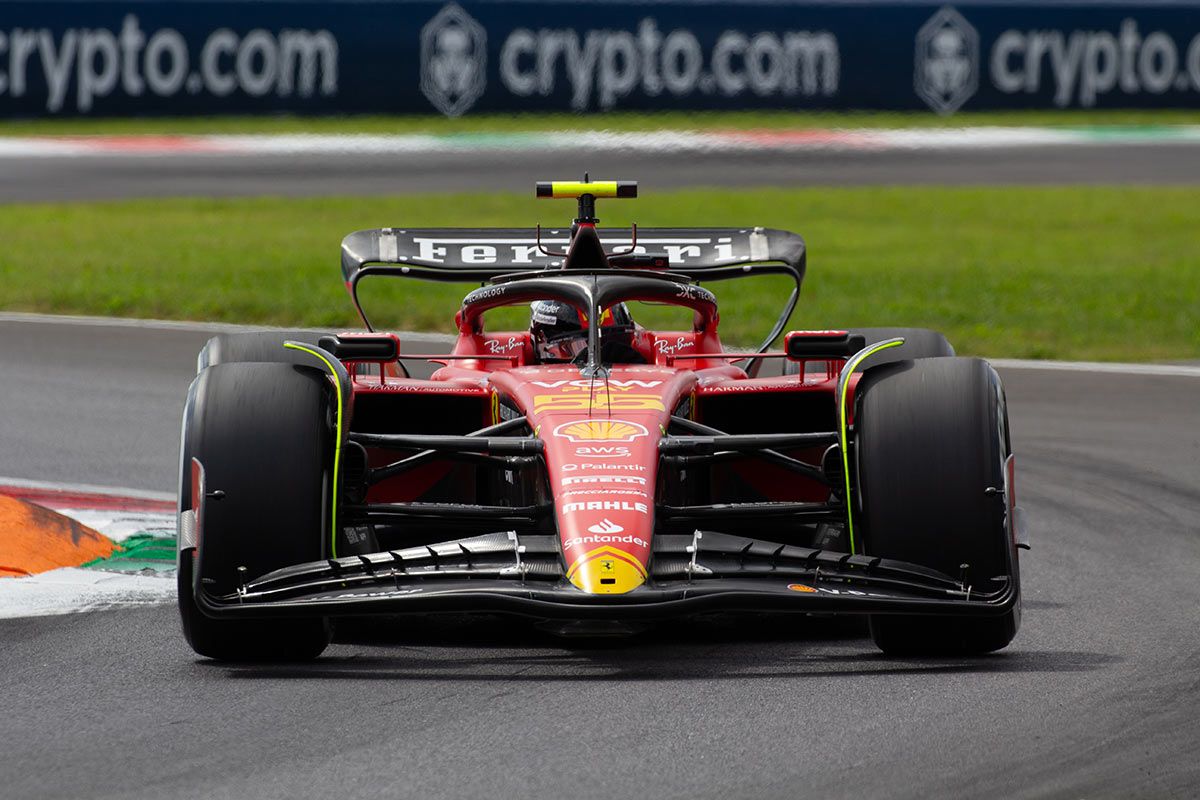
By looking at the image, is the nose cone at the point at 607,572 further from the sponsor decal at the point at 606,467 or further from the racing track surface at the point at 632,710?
the sponsor decal at the point at 606,467

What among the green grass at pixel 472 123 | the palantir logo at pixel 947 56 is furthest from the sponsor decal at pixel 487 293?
the palantir logo at pixel 947 56

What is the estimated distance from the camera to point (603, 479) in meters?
6.38

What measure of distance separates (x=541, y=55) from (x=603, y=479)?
2407 centimetres

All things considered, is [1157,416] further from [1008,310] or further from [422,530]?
[422,530]

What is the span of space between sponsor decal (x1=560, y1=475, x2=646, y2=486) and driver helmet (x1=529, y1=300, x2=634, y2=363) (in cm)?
178

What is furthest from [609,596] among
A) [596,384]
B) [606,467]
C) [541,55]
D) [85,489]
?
[541,55]

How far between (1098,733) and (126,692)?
2.65 meters

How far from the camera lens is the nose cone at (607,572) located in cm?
598

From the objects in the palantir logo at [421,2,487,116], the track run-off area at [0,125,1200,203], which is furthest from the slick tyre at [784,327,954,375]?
the palantir logo at [421,2,487,116]

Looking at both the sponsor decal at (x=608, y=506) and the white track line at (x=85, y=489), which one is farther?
the white track line at (x=85, y=489)

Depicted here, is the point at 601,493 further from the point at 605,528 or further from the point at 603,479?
the point at 605,528

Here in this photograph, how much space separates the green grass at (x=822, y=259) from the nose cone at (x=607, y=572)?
9517 millimetres

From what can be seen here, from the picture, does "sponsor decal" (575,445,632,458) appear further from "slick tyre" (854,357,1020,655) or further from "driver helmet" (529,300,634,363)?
"driver helmet" (529,300,634,363)

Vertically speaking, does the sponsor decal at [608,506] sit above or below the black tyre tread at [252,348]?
below
